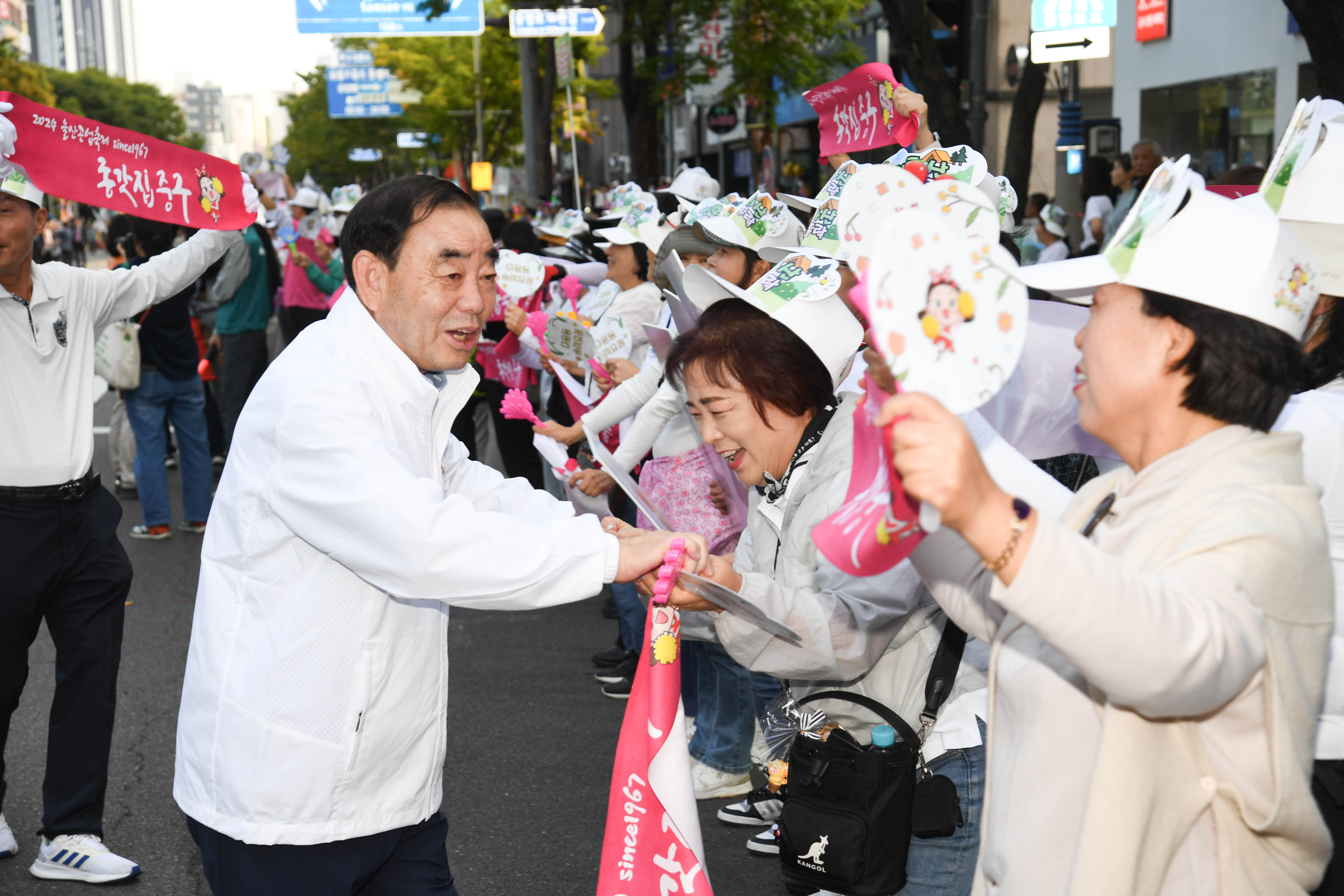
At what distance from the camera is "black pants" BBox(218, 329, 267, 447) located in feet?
30.8

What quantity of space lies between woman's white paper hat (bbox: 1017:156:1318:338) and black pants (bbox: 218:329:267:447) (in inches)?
334

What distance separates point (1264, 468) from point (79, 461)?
3559mm

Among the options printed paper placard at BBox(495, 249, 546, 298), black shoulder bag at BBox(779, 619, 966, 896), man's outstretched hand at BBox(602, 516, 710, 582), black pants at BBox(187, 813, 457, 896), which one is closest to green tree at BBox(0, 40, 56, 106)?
printed paper placard at BBox(495, 249, 546, 298)

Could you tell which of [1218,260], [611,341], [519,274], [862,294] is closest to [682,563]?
[862,294]

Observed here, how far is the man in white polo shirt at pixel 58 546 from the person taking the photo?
3816mm

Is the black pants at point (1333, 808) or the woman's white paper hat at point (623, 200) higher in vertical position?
the woman's white paper hat at point (623, 200)

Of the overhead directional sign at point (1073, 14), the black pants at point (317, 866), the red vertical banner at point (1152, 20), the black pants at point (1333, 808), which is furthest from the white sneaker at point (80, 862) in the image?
the red vertical banner at point (1152, 20)

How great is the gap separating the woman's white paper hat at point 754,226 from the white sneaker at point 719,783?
6.83ft

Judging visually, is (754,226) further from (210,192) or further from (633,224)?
(210,192)

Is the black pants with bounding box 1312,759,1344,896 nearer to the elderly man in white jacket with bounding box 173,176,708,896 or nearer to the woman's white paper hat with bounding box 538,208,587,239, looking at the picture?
the elderly man in white jacket with bounding box 173,176,708,896

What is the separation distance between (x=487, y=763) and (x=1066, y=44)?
28.1 ft

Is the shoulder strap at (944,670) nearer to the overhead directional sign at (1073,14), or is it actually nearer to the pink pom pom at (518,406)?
the pink pom pom at (518,406)

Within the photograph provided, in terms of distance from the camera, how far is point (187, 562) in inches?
318

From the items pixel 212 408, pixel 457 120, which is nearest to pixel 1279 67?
pixel 212 408
